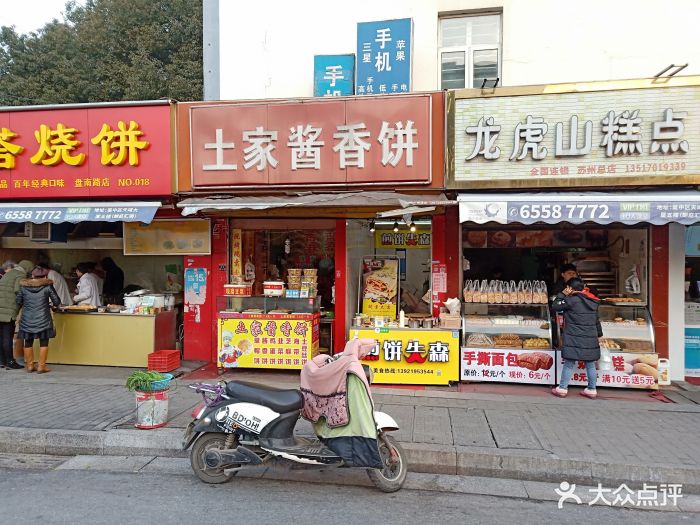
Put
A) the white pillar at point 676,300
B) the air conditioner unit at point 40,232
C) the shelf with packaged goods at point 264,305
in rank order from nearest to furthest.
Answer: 1. the white pillar at point 676,300
2. the shelf with packaged goods at point 264,305
3. the air conditioner unit at point 40,232

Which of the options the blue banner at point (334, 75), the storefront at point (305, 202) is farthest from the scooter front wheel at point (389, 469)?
the blue banner at point (334, 75)

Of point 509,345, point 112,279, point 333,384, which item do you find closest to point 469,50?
point 509,345

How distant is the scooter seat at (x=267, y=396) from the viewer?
4445 millimetres

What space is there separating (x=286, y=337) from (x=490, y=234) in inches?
152

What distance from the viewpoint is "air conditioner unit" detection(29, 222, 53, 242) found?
898 centimetres

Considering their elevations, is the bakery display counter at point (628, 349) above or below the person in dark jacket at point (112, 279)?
below

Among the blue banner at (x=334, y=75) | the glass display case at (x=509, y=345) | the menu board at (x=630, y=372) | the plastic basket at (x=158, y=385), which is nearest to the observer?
the plastic basket at (x=158, y=385)

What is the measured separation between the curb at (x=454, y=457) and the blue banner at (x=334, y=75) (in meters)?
5.89

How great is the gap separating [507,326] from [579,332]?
3.75ft

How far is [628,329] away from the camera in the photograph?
727cm

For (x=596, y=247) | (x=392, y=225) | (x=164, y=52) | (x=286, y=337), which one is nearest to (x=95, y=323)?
(x=286, y=337)

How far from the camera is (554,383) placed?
7.22m

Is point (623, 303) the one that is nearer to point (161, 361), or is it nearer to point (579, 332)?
point (579, 332)

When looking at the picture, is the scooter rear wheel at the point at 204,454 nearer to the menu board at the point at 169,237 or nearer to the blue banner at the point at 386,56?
the menu board at the point at 169,237
